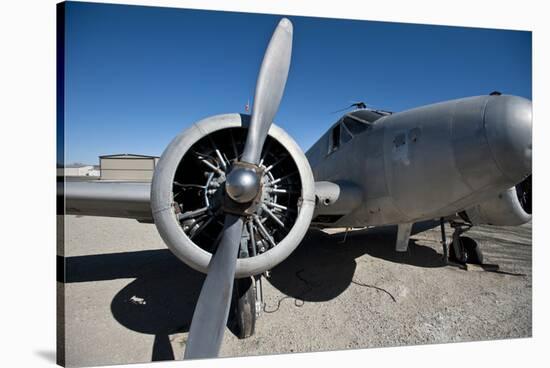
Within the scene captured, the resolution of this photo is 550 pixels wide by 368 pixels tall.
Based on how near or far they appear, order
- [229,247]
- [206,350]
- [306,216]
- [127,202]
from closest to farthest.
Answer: [206,350], [229,247], [306,216], [127,202]

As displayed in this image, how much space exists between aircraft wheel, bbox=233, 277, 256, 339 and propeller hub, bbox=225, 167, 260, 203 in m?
1.15

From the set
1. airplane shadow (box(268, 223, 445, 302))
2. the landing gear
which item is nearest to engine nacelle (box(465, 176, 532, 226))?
airplane shadow (box(268, 223, 445, 302))

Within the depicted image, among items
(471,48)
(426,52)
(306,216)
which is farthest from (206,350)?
(471,48)

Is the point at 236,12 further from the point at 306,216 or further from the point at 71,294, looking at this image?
the point at 71,294

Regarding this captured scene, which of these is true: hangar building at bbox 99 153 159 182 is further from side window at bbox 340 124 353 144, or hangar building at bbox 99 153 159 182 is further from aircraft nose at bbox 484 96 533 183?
aircraft nose at bbox 484 96 533 183

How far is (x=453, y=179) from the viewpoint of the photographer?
2436mm

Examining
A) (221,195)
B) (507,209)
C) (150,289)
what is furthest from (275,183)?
(507,209)

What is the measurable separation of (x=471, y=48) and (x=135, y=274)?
5.21 metres

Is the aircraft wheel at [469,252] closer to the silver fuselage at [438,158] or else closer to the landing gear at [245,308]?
the silver fuselage at [438,158]

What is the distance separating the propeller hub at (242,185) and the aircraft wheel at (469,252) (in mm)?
4059

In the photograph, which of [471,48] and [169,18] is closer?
[169,18]

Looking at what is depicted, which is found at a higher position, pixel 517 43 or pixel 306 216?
pixel 517 43

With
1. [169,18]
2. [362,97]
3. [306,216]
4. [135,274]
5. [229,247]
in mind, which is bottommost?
[135,274]

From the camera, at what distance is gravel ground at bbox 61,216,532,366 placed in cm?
267
